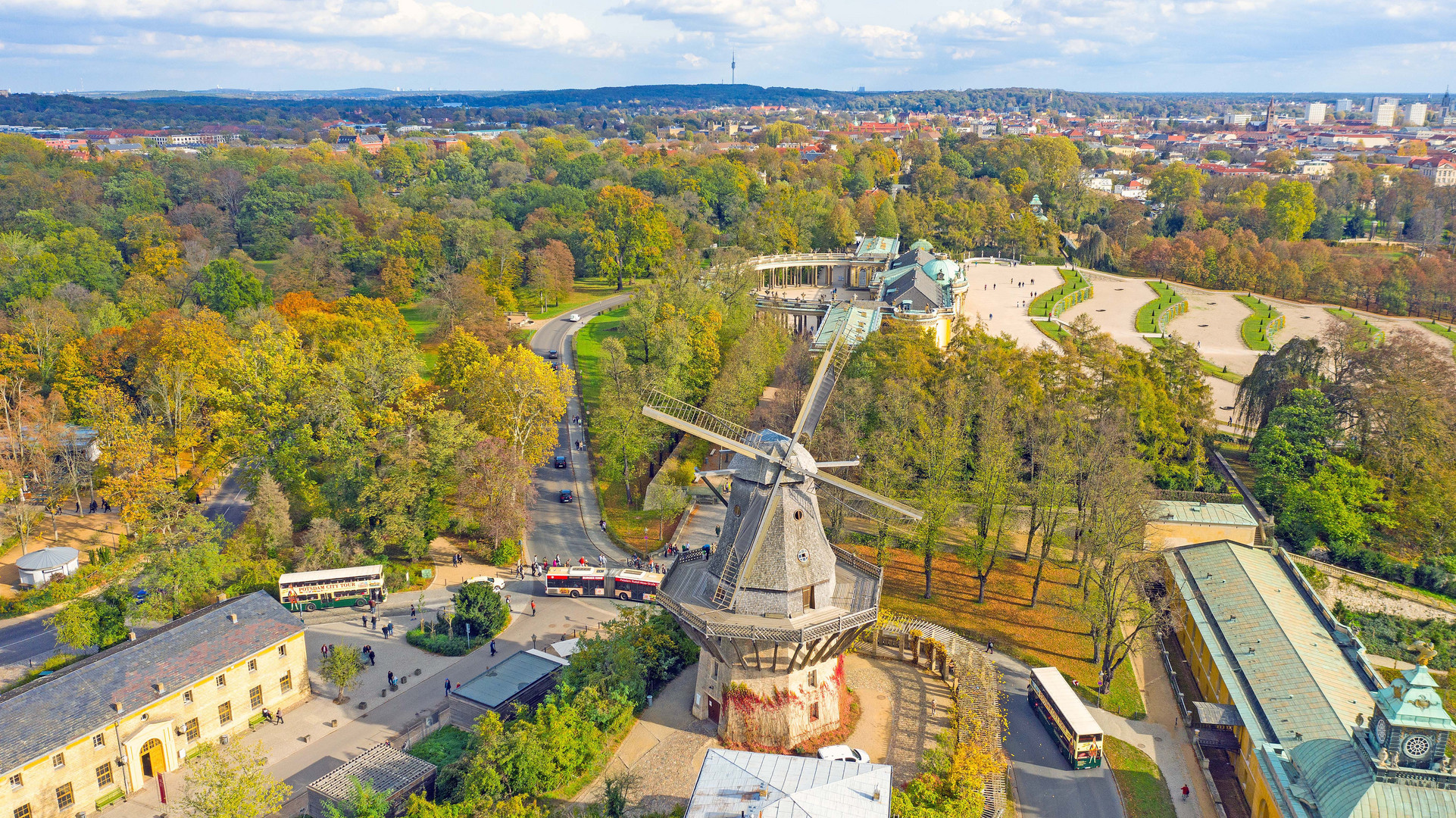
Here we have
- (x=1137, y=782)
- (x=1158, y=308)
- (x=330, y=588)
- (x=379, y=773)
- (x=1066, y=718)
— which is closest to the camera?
(x=379, y=773)

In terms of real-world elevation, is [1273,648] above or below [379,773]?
above

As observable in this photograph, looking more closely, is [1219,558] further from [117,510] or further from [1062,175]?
[1062,175]

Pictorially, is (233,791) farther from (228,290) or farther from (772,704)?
(228,290)

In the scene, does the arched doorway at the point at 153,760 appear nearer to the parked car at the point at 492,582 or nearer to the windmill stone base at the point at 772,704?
the parked car at the point at 492,582

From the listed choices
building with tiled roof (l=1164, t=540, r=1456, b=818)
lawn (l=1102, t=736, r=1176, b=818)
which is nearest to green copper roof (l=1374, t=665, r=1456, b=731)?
building with tiled roof (l=1164, t=540, r=1456, b=818)

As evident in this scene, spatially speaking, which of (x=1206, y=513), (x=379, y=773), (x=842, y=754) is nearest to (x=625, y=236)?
(x=1206, y=513)

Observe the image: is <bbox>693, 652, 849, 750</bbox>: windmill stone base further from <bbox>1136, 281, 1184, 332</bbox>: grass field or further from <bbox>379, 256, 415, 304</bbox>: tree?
<bbox>379, 256, 415, 304</bbox>: tree
